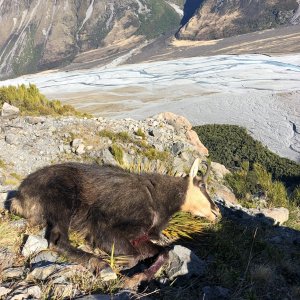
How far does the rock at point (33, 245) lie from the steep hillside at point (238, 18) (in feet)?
352

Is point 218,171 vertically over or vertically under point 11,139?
under

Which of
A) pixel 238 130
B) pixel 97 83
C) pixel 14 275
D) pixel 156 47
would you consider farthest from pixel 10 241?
pixel 156 47

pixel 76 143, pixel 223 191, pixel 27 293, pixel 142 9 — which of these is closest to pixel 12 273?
pixel 27 293

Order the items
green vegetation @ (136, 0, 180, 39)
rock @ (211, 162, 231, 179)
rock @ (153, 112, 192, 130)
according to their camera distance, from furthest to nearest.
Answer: green vegetation @ (136, 0, 180, 39), rock @ (153, 112, 192, 130), rock @ (211, 162, 231, 179)

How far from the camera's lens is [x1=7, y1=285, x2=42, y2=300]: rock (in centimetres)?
335

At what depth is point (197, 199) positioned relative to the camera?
5547 millimetres

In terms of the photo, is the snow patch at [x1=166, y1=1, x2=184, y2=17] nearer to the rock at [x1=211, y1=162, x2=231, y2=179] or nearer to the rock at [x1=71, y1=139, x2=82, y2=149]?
the rock at [x1=211, y1=162, x2=231, y2=179]

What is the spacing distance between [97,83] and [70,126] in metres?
47.2

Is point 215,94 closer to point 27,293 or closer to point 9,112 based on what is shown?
point 9,112

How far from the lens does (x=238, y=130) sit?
29359 mm

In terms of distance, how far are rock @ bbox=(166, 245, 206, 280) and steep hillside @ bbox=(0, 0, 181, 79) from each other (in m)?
131

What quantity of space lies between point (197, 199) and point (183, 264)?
118cm

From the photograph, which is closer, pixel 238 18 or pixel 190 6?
pixel 238 18

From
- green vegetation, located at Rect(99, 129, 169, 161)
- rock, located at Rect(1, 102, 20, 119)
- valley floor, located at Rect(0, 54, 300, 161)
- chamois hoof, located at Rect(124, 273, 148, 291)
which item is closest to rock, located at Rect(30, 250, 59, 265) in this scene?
chamois hoof, located at Rect(124, 273, 148, 291)
